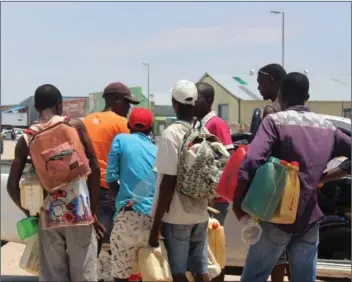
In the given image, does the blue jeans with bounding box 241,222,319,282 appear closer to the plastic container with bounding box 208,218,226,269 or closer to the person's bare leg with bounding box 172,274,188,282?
the person's bare leg with bounding box 172,274,188,282

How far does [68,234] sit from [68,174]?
40cm

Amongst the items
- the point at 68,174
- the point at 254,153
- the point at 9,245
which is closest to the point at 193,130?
the point at 254,153

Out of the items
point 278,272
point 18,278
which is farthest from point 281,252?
point 18,278

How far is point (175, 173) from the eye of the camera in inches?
157

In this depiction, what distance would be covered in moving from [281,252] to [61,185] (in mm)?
1407

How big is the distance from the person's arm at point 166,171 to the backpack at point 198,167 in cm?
4

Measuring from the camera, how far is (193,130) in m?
4.12

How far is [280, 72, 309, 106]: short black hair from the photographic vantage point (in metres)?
3.97

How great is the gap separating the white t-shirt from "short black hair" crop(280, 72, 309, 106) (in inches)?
27.0

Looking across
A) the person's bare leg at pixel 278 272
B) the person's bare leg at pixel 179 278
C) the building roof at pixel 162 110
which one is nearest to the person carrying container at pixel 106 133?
the person's bare leg at pixel 179 278

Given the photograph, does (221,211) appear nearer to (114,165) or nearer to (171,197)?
(114,165)

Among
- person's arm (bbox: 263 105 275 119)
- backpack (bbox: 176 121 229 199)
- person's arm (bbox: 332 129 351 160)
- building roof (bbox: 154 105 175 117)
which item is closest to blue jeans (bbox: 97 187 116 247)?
backpack (bbox: 176 121 229 199)

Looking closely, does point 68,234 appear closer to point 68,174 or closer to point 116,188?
point 68,174

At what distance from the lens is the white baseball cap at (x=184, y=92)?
4.21 metres
